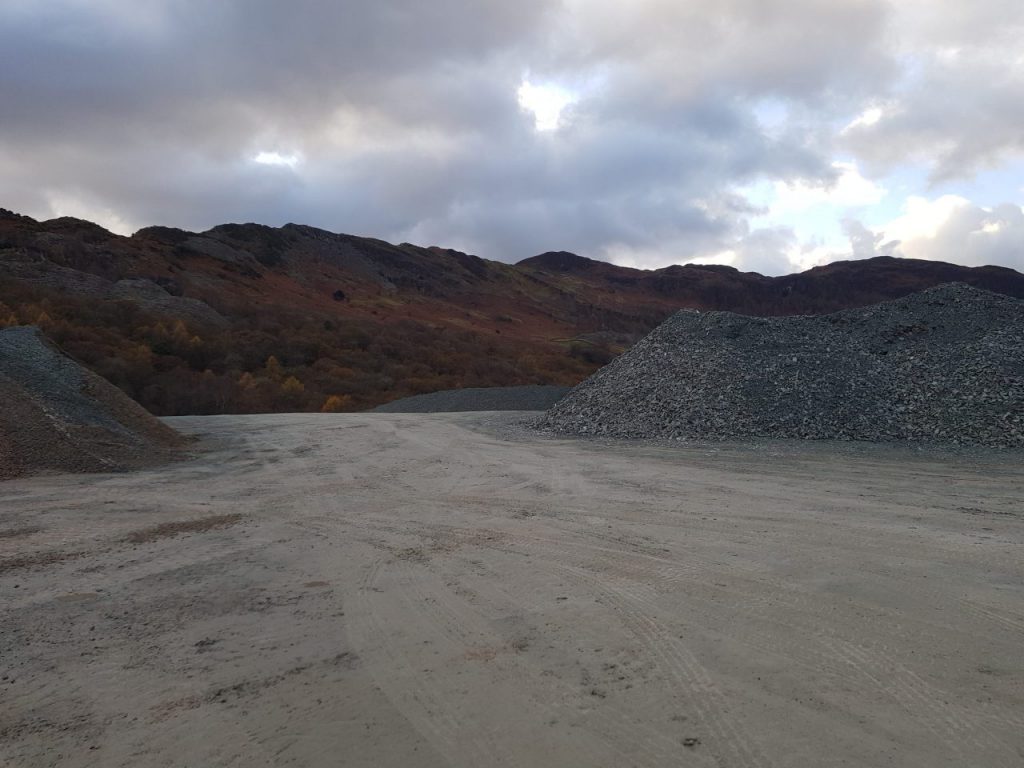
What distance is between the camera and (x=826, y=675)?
11.1ft

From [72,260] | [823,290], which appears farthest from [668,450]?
[823,290]

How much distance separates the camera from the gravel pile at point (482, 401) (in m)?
23.2

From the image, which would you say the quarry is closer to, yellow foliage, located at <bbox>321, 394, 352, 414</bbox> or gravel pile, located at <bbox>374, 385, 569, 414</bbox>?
gravel pile, located at <bbox>374, 385, 569, 414</bbox>

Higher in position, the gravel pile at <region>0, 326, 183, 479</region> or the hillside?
the hillside

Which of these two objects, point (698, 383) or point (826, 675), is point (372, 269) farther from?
point (826, 675)

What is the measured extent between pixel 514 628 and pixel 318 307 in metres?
52.6

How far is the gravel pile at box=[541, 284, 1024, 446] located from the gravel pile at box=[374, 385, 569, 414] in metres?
5.00

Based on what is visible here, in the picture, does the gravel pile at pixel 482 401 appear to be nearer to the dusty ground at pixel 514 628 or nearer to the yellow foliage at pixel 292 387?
the yellow foliage at pixel 292 387

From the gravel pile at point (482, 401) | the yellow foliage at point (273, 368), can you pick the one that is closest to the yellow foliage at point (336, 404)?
the gravel pile at point (482, 401)

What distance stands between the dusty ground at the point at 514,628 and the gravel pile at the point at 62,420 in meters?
1.54

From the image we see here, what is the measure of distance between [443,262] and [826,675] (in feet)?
280

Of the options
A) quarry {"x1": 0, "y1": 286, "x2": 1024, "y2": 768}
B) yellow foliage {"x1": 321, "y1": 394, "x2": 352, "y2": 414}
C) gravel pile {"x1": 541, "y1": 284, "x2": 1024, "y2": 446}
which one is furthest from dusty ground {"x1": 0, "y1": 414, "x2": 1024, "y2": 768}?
yellow foliage {"x1": 321, "y1": 394, "x2": 352, "y2": 414}

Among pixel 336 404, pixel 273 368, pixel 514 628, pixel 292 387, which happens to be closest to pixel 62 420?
pixel 514 628

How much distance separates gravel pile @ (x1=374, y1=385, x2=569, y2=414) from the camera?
76.3 ft
